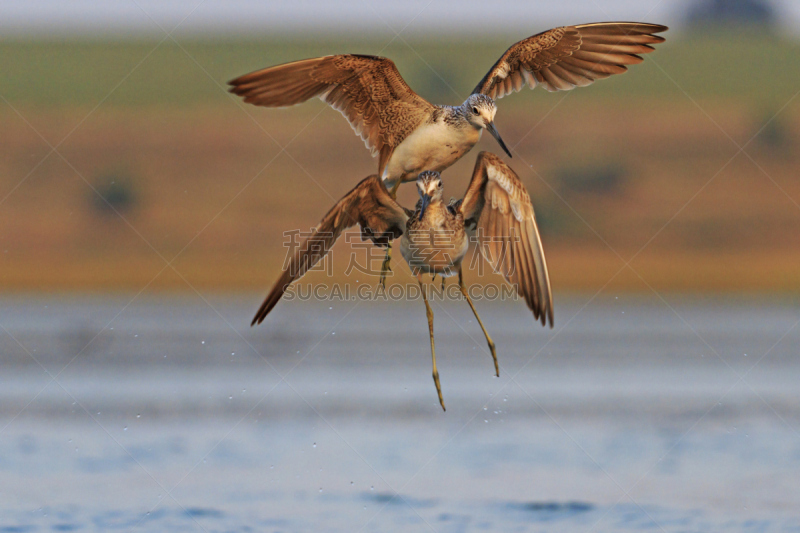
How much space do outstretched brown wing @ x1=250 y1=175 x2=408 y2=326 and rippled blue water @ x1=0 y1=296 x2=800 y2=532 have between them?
4644mm

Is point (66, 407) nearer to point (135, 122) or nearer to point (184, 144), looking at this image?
point (184, 144)

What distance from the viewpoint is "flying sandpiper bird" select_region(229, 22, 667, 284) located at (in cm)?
1074

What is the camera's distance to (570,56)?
1169 cm

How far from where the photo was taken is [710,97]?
174 ft

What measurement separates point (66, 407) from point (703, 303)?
17458mm

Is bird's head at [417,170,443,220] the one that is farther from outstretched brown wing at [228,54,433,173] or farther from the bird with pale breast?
outstretched brown wing at [228,54,433,173]

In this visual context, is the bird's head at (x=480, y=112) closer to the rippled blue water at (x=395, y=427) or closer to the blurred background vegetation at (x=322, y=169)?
the rippled blue water at (x=395, y=427)

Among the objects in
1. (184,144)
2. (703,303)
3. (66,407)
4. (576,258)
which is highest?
(184,144)

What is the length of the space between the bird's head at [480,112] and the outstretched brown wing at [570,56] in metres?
0.78

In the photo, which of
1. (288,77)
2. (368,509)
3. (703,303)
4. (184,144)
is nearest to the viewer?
(288,77)

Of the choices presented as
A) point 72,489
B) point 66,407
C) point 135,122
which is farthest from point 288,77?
point 135,122

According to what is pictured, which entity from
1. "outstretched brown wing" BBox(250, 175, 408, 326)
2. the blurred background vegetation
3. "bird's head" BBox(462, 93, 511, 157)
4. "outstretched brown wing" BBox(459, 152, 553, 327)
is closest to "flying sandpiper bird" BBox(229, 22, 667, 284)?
"bird's head" BBox(462, 93, 511, 157)

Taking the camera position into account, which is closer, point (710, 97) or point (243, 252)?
point (243, 252)

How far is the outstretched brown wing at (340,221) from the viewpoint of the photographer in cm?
985
